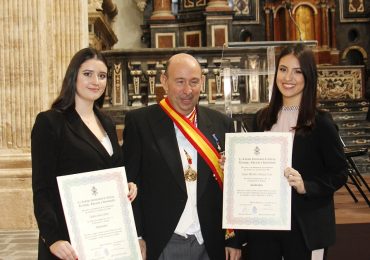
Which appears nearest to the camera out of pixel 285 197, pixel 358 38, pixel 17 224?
pixel 285 197

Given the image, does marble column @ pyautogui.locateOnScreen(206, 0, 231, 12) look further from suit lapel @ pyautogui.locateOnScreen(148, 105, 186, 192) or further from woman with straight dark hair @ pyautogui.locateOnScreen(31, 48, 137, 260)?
woman with straight dark hair @ pyautogui.locateOnScreen(31, 48, 137, 260)

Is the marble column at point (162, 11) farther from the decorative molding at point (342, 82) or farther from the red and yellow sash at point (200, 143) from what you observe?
the red and yellow sash at point (200, 143)

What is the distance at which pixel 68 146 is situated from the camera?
2820 mm

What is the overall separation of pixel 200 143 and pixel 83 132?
0.61m

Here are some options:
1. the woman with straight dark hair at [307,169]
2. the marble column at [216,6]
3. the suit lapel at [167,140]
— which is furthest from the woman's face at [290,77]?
the marble column at [216,6]

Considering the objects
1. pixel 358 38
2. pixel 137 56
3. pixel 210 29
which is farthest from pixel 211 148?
pixel 358 38

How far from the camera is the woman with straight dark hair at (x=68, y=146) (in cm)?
274

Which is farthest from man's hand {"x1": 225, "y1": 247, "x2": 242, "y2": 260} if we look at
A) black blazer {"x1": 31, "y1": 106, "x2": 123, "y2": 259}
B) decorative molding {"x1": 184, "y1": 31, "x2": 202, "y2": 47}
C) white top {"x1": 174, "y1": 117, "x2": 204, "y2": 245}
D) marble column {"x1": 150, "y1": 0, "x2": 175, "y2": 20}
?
marble column {"x1": 150, "y1": 0, "x2": 175, "y2": 20}

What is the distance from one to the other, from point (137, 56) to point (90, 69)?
7.49 m

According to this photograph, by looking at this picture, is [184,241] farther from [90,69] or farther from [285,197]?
[90,69]

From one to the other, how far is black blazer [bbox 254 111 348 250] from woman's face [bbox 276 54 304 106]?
7.0 inches

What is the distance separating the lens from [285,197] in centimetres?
290

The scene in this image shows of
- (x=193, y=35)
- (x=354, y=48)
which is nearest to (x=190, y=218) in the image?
(x=193, y=35)

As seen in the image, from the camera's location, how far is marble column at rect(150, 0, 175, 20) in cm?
1616
